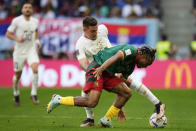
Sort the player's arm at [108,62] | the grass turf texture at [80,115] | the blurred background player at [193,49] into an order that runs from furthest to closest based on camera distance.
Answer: the blurred background player at [193,49] → the grass turf texture at [80,115] → the player's arm at [108,62]

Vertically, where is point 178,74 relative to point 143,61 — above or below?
below

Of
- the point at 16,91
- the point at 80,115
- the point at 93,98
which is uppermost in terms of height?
the point at 93,98

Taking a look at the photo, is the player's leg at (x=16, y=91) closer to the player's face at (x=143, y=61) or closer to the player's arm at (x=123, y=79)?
the player's arm at (x=123, y=79)

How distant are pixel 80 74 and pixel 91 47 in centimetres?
1104

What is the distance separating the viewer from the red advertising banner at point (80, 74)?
840 inches

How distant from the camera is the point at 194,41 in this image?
82.5 ft

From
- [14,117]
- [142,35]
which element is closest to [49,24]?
[142,35]

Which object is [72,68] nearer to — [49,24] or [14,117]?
[49,24]

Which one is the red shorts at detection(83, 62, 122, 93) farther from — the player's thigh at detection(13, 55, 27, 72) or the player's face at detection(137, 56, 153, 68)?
the player's thigh at detection(13, 55, 27, 72)

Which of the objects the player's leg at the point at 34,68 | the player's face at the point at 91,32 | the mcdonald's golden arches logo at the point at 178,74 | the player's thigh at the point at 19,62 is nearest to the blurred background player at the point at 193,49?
the mcdonald's golden arches logo at the point at 178,74

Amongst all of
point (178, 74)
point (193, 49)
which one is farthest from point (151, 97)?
point (193, 49)

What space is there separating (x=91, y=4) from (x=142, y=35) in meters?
4.28

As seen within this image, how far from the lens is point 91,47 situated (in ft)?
35.5

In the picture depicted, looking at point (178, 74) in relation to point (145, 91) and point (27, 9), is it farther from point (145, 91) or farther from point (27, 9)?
point (145, 91)
